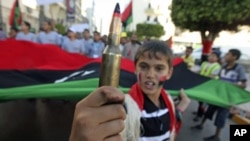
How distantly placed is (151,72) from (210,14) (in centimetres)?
512

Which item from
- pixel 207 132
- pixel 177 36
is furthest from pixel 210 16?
pixel 177 36

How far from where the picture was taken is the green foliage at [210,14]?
20.9ft

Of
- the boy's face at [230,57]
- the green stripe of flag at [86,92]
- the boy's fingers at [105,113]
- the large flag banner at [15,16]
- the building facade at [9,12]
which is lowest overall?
the green stripe of flag at [86,92]

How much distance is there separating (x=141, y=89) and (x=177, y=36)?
48.4m

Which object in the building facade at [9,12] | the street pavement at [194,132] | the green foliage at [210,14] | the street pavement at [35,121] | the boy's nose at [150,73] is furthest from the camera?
the building facade at [9,12]

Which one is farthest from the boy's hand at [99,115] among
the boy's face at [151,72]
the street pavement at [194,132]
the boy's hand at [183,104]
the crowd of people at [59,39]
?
the crowd of people at [59,39]

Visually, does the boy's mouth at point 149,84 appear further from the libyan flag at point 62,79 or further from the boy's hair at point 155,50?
the libyan flag at point 62,79

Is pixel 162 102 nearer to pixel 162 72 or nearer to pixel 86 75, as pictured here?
pixel 162 72

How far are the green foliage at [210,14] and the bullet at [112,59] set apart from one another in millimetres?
6036

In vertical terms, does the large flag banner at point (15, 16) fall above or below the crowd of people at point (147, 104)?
above

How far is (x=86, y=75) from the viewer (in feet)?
11.0

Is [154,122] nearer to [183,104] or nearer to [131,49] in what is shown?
[183,104]

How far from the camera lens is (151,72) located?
6.13 feet

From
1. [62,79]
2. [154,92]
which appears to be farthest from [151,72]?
[62,79]
